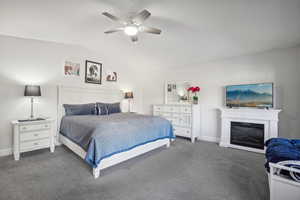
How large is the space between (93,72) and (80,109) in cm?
130

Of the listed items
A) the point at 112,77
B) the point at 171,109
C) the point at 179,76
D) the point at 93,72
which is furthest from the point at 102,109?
the point at 179,76

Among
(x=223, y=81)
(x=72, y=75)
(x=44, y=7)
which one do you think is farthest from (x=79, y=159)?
(x=223, y=81)

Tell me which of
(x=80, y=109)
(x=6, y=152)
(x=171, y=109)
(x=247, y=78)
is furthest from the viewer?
(x=171, y=109)

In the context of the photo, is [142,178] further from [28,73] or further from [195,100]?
[28,73]

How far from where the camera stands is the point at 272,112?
125 inches

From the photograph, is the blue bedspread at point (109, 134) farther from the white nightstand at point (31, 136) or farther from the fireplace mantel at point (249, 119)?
the fireplace mantel at point (249, 119)

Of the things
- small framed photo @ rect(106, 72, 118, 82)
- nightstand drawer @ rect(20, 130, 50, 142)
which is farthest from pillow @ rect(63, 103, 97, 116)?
small framed photo @ rect(106, 72, 118, 82)

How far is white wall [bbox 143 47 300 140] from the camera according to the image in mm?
3160

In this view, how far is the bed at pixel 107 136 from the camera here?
2.22m

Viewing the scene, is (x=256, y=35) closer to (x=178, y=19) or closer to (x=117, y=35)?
(x=178, y=19)

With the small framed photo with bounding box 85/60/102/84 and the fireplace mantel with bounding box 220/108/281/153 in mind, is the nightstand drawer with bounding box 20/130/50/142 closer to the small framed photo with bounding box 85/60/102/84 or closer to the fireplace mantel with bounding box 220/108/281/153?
the small framed photo with bounding box 85/60/102/84

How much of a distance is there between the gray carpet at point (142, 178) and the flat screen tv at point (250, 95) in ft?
4.03

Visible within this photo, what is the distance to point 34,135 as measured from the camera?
298 centimetres

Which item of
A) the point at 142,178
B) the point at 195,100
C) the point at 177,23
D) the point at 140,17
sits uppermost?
the point at 177,23
